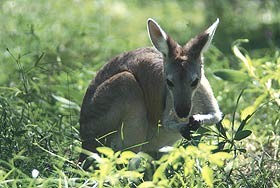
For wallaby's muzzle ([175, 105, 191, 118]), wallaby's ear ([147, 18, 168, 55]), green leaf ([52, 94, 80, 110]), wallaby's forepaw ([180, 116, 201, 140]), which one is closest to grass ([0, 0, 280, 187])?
green leaf ([52, 94, 80, 110])

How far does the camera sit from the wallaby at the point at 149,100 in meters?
6.11

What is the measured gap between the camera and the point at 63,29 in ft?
34.3

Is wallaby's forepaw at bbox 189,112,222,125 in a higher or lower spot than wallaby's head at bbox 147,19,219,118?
lower

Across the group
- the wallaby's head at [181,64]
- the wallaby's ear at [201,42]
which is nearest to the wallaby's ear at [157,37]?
the wallaby's head at [181,64]

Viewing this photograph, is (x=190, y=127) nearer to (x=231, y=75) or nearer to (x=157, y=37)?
(x=231, y=75)

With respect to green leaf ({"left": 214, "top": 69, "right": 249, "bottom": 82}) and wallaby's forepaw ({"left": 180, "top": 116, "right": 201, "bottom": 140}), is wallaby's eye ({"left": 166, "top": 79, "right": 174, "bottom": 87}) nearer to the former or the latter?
wallaby's forepaw ({"left": 180, "top": 116, "right": 201, "bottom": 140})

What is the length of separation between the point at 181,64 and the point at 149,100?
16.1 inches

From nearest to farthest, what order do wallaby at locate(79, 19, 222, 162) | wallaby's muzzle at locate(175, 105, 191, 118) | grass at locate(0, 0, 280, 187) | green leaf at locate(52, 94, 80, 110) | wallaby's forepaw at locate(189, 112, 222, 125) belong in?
grass at locate(0, 0, 280, 187) < wallaby's muzzle at locate(175, 105, 191, 118) < wallaby's forepaw at locate(189, 112, 222, 125) < wallaby at locate(79, 19, 222, 162) < green leaf at locate(52, 94, 80, 110)

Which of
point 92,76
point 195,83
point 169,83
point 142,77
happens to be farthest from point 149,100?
point 92,76

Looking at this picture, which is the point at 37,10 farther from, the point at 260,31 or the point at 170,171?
the point at 170,171

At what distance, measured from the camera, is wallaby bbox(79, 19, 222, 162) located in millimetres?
6109

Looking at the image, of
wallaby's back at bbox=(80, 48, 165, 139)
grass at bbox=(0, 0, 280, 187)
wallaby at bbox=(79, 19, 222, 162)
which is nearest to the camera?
grass at bbox=(0, 0, 280, 187)

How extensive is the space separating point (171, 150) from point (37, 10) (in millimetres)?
6606

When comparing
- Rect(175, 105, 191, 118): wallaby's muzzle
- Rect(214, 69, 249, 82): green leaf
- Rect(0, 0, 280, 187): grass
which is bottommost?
Rect(0, 0, 280, 187): grass
